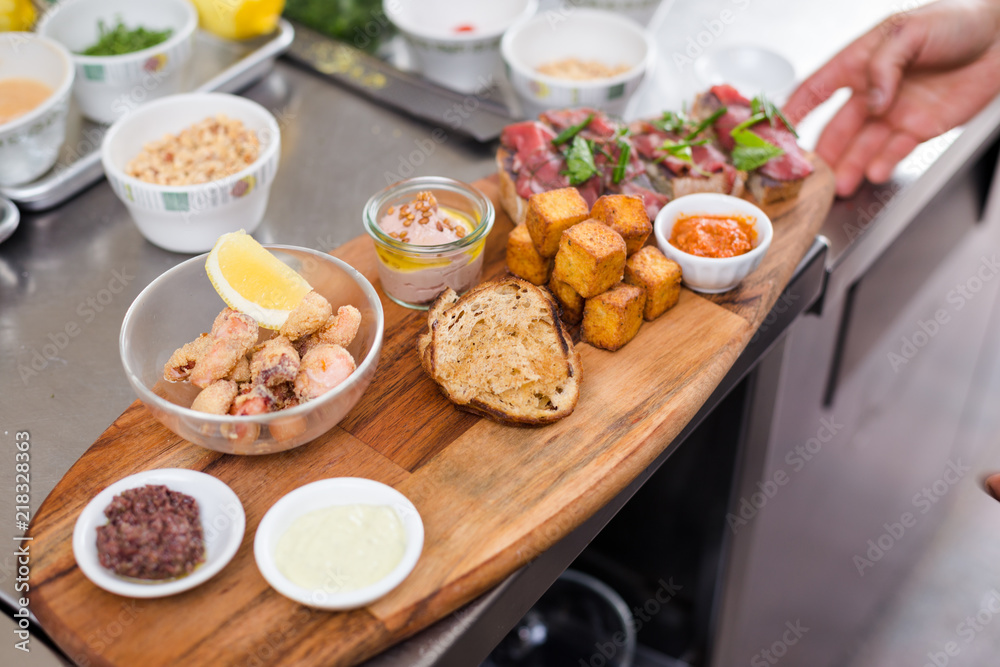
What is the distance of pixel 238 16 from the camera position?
2.91m

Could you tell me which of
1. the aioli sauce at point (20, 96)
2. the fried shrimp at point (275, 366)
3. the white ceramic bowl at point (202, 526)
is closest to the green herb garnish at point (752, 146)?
the fried shrimp at point (275, 366)

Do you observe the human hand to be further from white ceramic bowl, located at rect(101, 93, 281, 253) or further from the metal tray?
the metal tray

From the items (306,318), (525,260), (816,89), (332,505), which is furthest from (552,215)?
(816,89)

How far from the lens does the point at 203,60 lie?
308 cm

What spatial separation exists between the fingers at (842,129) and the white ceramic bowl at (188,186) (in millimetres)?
1823

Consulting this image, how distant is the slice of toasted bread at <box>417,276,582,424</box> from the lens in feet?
6.14

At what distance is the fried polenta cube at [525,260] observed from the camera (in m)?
2.15

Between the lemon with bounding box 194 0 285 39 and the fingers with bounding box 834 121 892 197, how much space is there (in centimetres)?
206

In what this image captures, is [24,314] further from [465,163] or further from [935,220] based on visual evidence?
[935,220]

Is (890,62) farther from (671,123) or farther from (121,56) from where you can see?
(121,56)

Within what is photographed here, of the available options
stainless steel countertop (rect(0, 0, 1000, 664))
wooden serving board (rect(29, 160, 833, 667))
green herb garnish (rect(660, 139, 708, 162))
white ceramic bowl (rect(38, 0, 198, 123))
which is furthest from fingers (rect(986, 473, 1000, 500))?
white ceramic bowl (rect(38, 0, 198, 123))

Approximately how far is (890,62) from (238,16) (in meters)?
2.26

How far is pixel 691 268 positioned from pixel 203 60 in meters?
2.05

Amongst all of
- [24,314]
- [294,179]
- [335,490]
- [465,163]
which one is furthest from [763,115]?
[24,314]
